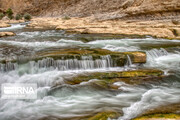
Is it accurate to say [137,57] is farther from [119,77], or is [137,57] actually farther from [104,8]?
[104,8]

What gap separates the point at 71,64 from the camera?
20.2ft

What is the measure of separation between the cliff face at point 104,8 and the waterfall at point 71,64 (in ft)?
35.8

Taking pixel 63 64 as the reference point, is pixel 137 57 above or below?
above

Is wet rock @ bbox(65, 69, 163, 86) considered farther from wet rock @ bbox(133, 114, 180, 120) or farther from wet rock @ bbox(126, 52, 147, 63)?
wet rock @ bbox(133, 114, 180, 120)

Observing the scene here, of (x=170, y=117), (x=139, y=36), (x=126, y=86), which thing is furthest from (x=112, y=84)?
(x=139, y=36)

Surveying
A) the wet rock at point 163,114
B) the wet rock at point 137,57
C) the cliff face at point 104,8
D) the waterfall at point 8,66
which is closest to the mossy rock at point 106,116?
the wet rock at point 163,114

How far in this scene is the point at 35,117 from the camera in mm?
3857

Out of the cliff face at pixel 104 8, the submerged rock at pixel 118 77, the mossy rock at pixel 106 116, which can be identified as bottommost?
the mossy rock at pixel 106 116

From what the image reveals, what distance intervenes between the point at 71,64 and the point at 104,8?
74.0 ft

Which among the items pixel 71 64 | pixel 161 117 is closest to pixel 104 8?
pixel 71 64

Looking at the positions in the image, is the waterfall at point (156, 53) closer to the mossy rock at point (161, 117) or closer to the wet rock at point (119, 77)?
the wet rock at point (119, 77)

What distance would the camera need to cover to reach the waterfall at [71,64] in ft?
20.0

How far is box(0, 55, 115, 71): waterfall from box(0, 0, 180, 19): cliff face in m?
10.9

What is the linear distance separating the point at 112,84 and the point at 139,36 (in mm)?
6849
